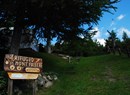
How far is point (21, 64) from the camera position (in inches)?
574

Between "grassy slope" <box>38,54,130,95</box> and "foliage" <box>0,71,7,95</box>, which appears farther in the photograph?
"grassy slope" <box>38,54,130,95</box>

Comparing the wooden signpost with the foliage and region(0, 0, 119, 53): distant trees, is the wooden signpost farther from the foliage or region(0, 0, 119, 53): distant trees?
region(0, 0, 119, 53): distant trees

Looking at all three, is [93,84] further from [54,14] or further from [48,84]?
[54,14]

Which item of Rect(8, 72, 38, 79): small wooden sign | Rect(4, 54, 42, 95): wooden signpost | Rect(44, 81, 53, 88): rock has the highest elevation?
Rect(4, 54, 42, 95): wooden signpost

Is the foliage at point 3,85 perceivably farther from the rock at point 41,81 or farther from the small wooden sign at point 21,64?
the rock at point 41,81

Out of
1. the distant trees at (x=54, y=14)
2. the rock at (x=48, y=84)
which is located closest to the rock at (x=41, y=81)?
the rock at (x=48, y=84)

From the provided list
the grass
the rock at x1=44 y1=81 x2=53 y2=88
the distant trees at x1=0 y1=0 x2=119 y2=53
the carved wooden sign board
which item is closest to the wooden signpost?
the carved wooden sign board

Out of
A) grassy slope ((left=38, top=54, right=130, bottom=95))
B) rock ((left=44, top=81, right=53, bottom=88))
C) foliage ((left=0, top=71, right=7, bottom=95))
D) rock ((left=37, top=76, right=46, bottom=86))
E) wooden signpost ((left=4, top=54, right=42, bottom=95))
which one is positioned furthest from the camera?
rock ((left=44, top=81, right=53, bottom=88))

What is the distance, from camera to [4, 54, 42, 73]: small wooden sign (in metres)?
13.9

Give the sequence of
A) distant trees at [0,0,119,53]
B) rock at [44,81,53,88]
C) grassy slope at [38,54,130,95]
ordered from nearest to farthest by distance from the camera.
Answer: grassy slope at [38,54,130,95]
rock at [44,81,53,88]
distant trees at [0,0,119,53]

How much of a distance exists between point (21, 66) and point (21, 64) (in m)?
0.11

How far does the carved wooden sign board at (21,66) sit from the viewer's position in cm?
1390

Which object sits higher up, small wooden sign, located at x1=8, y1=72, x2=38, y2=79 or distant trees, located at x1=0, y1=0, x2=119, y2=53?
distant trees, located at x1=0, y1=0, x2=119, y2=53

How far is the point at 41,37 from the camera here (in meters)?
26.7
